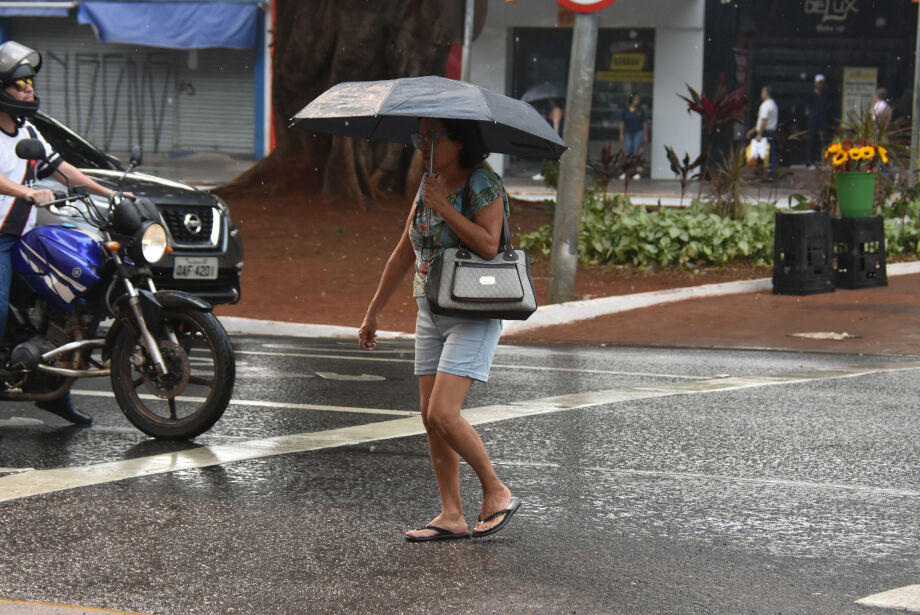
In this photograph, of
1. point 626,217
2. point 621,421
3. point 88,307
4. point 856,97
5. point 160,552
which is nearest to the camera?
point 160,552

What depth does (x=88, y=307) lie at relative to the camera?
6.91 metres

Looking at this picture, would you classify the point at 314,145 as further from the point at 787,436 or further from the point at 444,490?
the point at 444,490

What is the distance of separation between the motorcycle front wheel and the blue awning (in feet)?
88.1

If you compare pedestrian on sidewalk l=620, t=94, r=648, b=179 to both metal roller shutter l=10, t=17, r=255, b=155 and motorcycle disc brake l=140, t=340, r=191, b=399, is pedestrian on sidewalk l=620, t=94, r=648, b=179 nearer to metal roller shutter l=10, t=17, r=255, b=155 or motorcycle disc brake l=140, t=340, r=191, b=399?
metal roller shutter l=10, t=17, r=255, b=155

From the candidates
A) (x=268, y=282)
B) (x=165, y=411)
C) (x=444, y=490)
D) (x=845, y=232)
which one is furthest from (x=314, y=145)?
(x=444, y=490)

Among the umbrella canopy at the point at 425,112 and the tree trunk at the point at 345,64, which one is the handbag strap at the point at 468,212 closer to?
the umbrella canopy at the point at 425,112

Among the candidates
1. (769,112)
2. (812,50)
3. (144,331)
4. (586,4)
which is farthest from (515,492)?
(812,50)

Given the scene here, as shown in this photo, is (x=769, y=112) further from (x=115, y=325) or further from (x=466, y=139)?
(x=466, y=139)

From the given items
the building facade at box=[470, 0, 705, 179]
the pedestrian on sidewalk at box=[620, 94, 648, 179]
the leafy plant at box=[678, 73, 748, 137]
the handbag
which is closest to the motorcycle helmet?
the handbag

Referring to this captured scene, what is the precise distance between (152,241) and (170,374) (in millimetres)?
659

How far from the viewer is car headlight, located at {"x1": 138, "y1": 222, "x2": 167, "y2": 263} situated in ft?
22.0

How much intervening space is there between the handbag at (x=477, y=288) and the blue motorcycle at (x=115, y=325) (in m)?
2.00

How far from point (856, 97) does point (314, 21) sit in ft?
52.4

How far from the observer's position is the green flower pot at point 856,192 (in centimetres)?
1422
